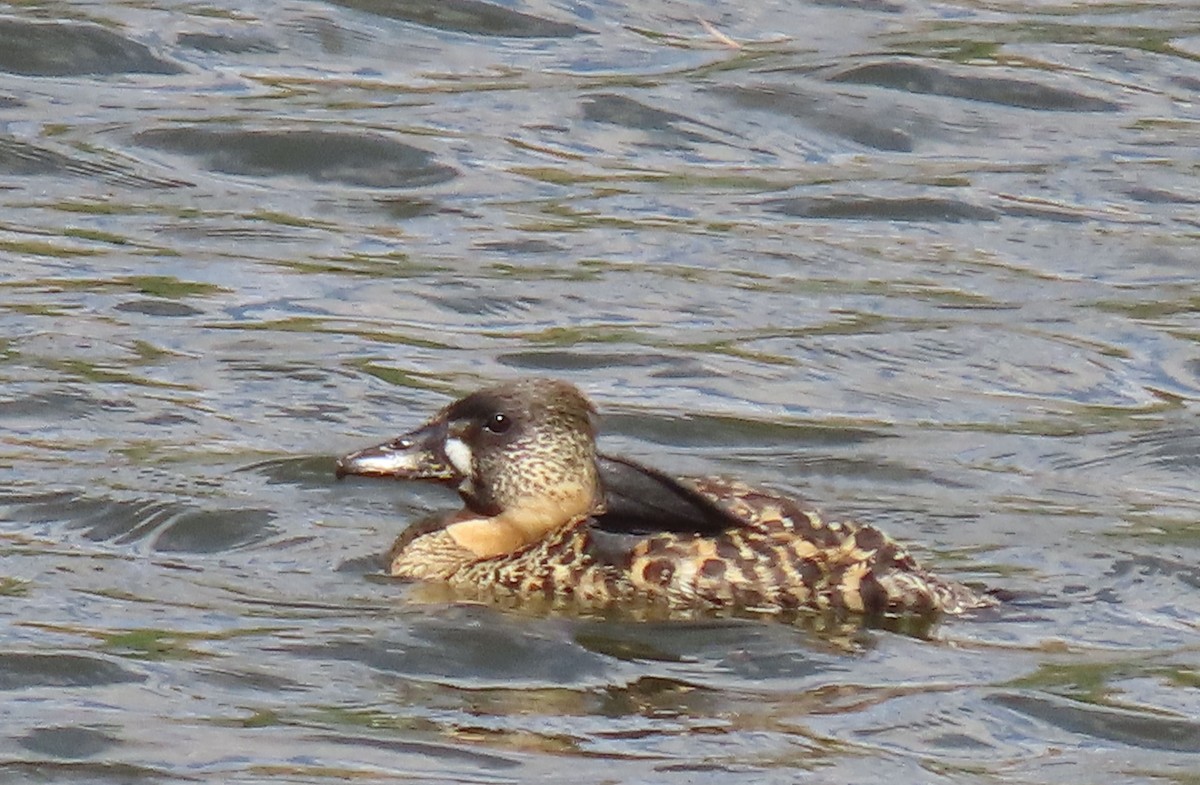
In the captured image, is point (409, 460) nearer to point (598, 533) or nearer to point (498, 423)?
point (498, 423)

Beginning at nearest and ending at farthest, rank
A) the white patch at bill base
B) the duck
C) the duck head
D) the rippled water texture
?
the rippled water texture → the duck → the duck head → the white patch at bill base

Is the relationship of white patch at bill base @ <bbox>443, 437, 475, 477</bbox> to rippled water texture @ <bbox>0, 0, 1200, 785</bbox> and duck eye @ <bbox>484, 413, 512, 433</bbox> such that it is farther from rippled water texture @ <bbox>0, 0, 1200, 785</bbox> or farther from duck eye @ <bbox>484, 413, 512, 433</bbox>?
rippled water texture @ <bbox>0, 0, 1200, 785</bbox>

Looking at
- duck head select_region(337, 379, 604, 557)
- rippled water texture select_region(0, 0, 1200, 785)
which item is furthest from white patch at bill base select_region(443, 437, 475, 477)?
rippled water texture select_region(0, 0, 1200, 785)

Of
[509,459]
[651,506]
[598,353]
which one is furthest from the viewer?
[598,353]

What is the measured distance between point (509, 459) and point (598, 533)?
0.43m

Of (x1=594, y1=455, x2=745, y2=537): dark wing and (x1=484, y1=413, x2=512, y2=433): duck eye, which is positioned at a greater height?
(x1=484, y1=413, x2=512, y2=433): duck eye

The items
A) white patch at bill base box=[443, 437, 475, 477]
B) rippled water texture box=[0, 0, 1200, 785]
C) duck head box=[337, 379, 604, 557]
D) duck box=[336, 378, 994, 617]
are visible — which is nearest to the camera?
rippled water texture box=[0, 0, 1200, 785]

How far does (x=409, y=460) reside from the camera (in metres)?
9.67

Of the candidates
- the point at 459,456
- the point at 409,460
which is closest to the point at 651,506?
the point at 459,456

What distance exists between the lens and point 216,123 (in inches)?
588

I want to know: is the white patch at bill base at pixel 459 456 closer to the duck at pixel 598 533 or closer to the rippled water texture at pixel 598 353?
the duck at pixel 598 533

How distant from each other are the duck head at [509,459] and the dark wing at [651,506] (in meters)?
0.12

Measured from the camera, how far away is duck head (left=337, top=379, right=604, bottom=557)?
9.59 meters

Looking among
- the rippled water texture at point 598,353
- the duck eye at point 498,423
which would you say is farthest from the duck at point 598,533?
the rippled water texture at point 598,353
